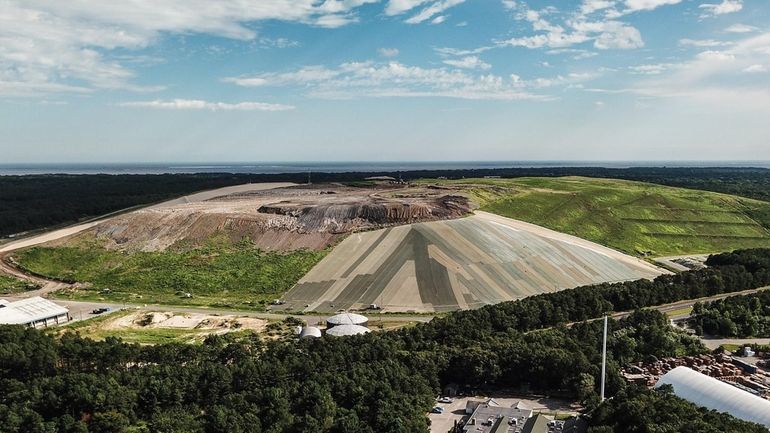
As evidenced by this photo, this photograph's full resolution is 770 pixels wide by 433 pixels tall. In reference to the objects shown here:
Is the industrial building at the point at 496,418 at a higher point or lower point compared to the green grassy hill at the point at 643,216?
lower

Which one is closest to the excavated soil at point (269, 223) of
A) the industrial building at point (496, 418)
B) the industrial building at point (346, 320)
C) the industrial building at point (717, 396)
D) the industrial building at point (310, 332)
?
the industrial building at point (346, 320)

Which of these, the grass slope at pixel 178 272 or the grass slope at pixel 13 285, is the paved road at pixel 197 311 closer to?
the grass slope at pixel 178 272

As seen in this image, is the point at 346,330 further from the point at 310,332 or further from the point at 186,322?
the point at 186,322

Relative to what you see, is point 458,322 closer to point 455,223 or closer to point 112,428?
point 112,428

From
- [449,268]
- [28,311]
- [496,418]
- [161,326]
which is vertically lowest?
[496,418]

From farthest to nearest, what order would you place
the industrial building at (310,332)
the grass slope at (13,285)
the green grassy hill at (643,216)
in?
the green grassy hill at (643,216) → the grass slope at (13,285) → the industrial building at (310,332)

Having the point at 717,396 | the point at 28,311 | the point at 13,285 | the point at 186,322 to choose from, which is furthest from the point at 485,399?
the point at 13,285
